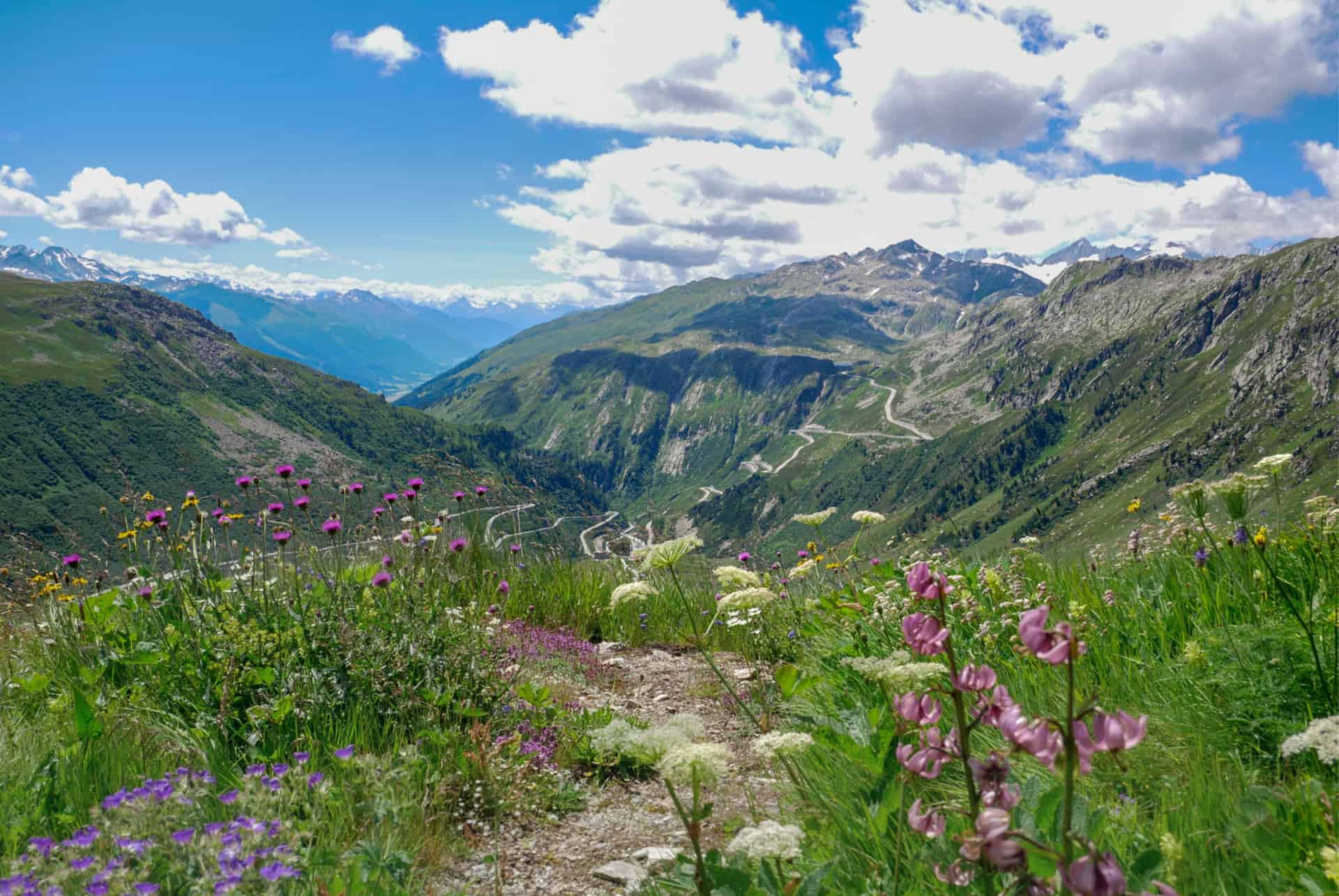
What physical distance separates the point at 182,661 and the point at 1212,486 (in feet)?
24.3

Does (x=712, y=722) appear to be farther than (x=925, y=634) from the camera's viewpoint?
Yes

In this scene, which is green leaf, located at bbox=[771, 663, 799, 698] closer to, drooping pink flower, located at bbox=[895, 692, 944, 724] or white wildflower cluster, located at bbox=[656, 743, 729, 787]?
white wildflower cluster, located at bbox=[656, 743, 729, 787]

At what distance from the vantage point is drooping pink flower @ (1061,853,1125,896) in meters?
1.43

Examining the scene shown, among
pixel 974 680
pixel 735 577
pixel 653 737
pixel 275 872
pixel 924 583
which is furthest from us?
pixel 735 577

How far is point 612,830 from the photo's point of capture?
16.6 feet

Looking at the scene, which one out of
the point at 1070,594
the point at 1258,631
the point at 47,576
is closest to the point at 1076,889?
the point at 1258,631

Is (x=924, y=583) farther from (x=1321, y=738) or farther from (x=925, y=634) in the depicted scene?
(x=1321, y=738)

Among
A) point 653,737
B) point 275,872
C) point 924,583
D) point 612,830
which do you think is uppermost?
point 924,583

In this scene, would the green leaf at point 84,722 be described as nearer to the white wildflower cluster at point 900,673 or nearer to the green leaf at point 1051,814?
the white wildflower cluster at point 900,673

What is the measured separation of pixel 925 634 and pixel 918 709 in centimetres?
22

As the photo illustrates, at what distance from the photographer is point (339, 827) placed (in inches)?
165

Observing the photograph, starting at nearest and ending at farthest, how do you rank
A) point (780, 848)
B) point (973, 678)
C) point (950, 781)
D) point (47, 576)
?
point (973, 678) → point (780, 848) → point (950, 781) → point (47, 576)

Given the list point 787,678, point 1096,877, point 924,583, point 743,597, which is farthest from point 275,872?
point 743,597

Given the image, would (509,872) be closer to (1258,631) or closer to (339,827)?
(339,827)
